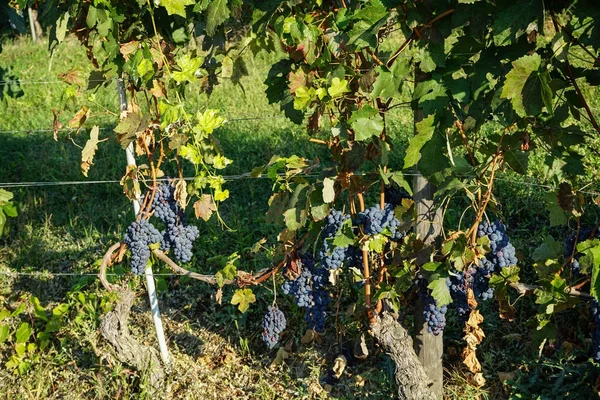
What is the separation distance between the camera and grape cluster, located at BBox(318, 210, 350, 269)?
281 centimetres

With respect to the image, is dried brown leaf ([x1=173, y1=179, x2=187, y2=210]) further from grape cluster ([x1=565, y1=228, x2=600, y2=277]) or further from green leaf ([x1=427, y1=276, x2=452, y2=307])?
grape cluster ([x1=565, y1=228, x2=600, y2=277])

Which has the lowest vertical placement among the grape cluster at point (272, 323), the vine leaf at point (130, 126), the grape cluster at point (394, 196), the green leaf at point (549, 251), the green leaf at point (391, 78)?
the grape cluster at point (272, 323)

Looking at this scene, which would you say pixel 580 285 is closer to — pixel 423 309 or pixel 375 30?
pixel 423 309

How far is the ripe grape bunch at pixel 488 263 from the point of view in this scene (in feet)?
9.00

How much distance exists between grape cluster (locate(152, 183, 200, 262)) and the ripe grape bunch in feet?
3.67

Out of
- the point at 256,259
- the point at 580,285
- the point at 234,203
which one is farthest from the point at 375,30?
the point at 234,203

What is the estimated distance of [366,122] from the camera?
8.32 feet

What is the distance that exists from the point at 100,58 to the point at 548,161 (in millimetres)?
1741

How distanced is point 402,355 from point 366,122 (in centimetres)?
99

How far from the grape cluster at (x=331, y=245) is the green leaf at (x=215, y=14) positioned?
781mm

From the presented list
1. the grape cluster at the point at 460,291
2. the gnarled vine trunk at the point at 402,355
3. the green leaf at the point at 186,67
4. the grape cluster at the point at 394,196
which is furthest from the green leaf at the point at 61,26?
the grape cluster at the point at 460,291

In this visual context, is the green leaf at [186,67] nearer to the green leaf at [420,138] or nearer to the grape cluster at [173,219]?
the grape cluster at [173,219]

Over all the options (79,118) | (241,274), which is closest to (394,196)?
(241,274)

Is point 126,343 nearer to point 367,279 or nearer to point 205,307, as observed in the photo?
point 205,307
